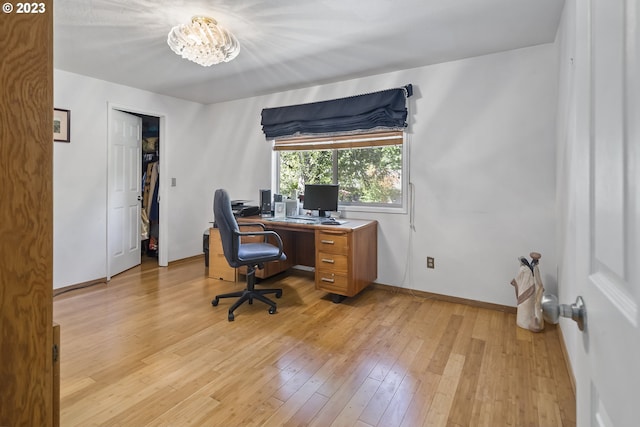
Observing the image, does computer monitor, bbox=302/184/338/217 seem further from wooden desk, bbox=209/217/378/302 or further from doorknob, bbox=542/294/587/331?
doorknob, bbox=542/294/587/331

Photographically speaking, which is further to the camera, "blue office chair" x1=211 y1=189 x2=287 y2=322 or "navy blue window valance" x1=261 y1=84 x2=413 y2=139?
"navy blue window valance" x1=261 y1=84 x2=413 y2=139

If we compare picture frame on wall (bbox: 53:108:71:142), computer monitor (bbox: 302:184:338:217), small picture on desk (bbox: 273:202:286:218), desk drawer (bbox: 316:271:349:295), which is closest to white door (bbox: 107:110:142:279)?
picture frame on wall (bbox: 53:108:71:142)

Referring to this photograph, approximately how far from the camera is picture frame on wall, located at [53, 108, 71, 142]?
335cm

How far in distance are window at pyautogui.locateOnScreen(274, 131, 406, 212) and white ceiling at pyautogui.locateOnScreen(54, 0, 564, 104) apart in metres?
0.72

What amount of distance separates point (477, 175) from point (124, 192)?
412cm

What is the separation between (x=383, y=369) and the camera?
2039mm

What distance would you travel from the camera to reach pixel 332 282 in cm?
313

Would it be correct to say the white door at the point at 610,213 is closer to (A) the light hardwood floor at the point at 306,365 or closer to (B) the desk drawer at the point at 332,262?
(A) the light hardwood floor at the point at 306,365

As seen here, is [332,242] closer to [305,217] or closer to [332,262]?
[332,262]

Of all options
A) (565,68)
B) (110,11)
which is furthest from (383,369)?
(110,11)

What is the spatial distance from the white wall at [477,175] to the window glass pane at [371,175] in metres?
0.21

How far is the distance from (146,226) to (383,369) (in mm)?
4196

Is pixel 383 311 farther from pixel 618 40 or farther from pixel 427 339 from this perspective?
pixel 618 40

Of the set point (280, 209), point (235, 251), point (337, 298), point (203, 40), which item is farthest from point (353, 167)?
point (203, 40)
